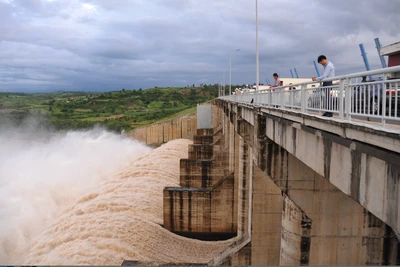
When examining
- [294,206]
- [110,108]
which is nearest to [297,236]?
[294,206]

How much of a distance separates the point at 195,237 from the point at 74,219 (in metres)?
7.58

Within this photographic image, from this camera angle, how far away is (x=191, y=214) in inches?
957

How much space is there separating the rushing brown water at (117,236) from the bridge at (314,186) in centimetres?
183

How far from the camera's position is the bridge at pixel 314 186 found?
500 cm

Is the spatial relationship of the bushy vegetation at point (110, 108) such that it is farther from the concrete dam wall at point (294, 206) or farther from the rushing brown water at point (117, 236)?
the concrete dam wall at point (294, 206)

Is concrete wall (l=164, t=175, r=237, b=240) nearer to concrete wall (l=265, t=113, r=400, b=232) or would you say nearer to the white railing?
the white railing

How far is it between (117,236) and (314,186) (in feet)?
36.2

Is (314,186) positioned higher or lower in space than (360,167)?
lower

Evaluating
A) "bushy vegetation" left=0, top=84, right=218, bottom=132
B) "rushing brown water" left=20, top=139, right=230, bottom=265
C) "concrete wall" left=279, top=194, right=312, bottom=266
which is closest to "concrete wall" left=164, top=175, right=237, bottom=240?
"rushing brown water" left=20, top=139, right=230, bottom=265

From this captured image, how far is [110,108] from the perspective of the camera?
111 metres

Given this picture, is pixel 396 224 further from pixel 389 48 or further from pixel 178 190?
pixel 178 190

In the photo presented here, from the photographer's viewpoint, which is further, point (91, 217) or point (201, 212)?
point (201, 212)

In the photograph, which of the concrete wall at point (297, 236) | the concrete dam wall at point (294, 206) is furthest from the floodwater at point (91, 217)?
the concrete wall at point (297, 236)

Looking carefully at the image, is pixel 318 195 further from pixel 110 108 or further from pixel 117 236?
pixel 110 108
